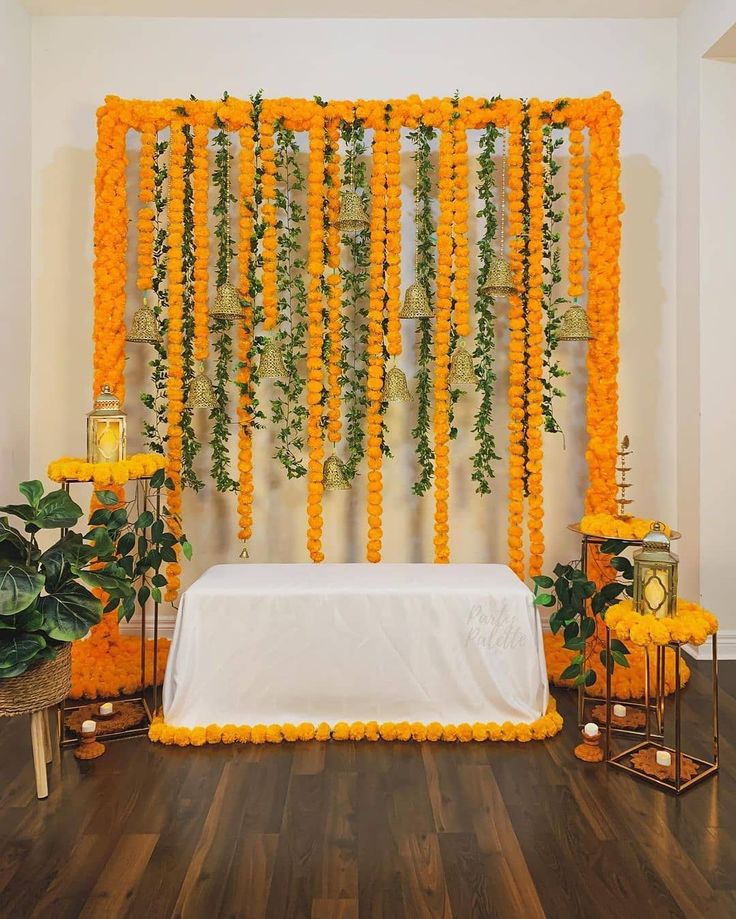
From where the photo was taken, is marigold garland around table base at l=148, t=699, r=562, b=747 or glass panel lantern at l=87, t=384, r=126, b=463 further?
glass panel lantern at l=87, t=384, r=126, b=463

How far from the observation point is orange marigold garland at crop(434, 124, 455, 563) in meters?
3.81

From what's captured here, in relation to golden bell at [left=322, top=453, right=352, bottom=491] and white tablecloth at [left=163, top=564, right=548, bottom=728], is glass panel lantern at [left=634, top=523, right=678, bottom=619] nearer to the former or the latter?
white tablecloth at [left=163, top=564, right=548, bottom=728]

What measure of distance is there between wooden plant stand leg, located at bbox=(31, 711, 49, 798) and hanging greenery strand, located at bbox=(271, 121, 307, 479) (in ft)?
5.57

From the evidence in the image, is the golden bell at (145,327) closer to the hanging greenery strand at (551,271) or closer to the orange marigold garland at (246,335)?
the orange marigold garland at (246,335)

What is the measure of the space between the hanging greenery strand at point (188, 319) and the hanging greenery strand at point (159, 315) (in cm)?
10

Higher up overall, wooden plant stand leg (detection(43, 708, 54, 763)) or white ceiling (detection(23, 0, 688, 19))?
white ceiling (detection(23, 0, 688, 19))

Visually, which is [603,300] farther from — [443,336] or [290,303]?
[290,303]

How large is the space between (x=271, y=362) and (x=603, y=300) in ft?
5.38

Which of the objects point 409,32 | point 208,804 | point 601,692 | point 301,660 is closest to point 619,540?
point 601,692

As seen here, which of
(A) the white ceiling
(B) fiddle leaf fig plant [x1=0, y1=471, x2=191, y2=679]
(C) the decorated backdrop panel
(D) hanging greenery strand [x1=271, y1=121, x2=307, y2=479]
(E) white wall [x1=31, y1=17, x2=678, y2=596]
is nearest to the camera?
(B) fiddle leaf fig plant [x1=0, y1=471, x2=191, y2=679]

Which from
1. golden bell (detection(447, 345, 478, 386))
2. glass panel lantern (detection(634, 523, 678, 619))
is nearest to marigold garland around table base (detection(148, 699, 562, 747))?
glass panel lantern (detection(634, 523, 678, 619))

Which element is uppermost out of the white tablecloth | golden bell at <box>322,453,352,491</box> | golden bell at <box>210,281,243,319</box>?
golden bell at <box>210,281,243,319</box>

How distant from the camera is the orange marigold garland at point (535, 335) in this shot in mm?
3797

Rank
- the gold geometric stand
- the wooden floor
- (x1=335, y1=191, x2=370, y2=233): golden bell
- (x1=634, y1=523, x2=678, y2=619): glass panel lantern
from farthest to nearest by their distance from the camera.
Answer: (x1=335, y1=191, x2=370, y2=233): golden bell → (x1=634, y1=523, x2=678, y2=619): glass panel lantern → the gold geometric stand → the wooden floor
